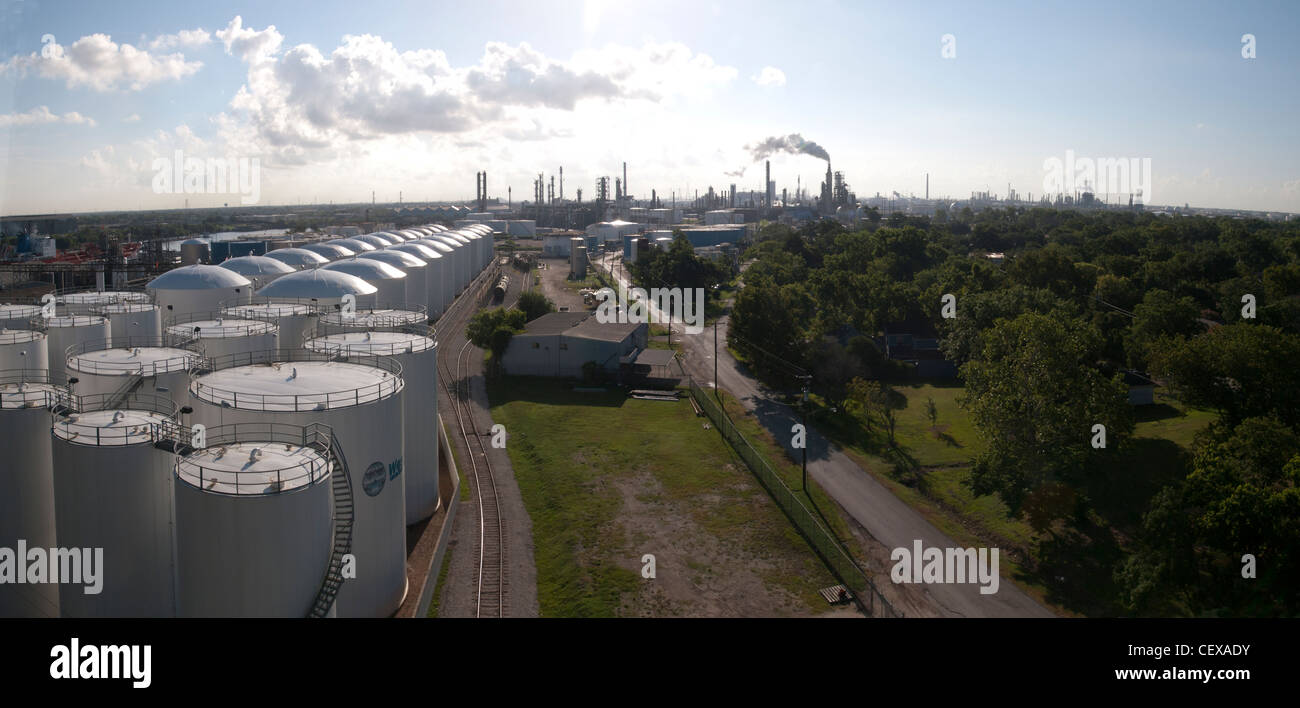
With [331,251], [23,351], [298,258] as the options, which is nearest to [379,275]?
[298,258]

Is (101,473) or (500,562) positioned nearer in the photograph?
(101,473)

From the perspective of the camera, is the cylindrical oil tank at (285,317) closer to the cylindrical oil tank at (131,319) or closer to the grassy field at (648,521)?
the cylindrical oil tank at (131,319)

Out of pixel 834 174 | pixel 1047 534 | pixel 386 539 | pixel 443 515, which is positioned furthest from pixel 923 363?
pixel 834 174

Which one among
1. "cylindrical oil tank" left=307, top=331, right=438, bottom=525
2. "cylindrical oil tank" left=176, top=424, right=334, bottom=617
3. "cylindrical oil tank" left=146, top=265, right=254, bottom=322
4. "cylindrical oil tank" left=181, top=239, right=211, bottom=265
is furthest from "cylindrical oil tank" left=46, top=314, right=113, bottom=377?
"cylindrical oil tank" left=181, top=239, right=211, bottom=265

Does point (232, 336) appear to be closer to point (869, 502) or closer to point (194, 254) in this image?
point (869, 502)

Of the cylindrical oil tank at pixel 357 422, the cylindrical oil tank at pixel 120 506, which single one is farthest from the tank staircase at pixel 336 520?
the cylindrical oil tank at pixel 120 506

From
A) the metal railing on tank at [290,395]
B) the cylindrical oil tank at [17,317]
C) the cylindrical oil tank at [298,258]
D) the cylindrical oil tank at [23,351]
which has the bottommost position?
the metal railing on tank at [290,395]

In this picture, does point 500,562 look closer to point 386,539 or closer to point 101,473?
point 386,539
